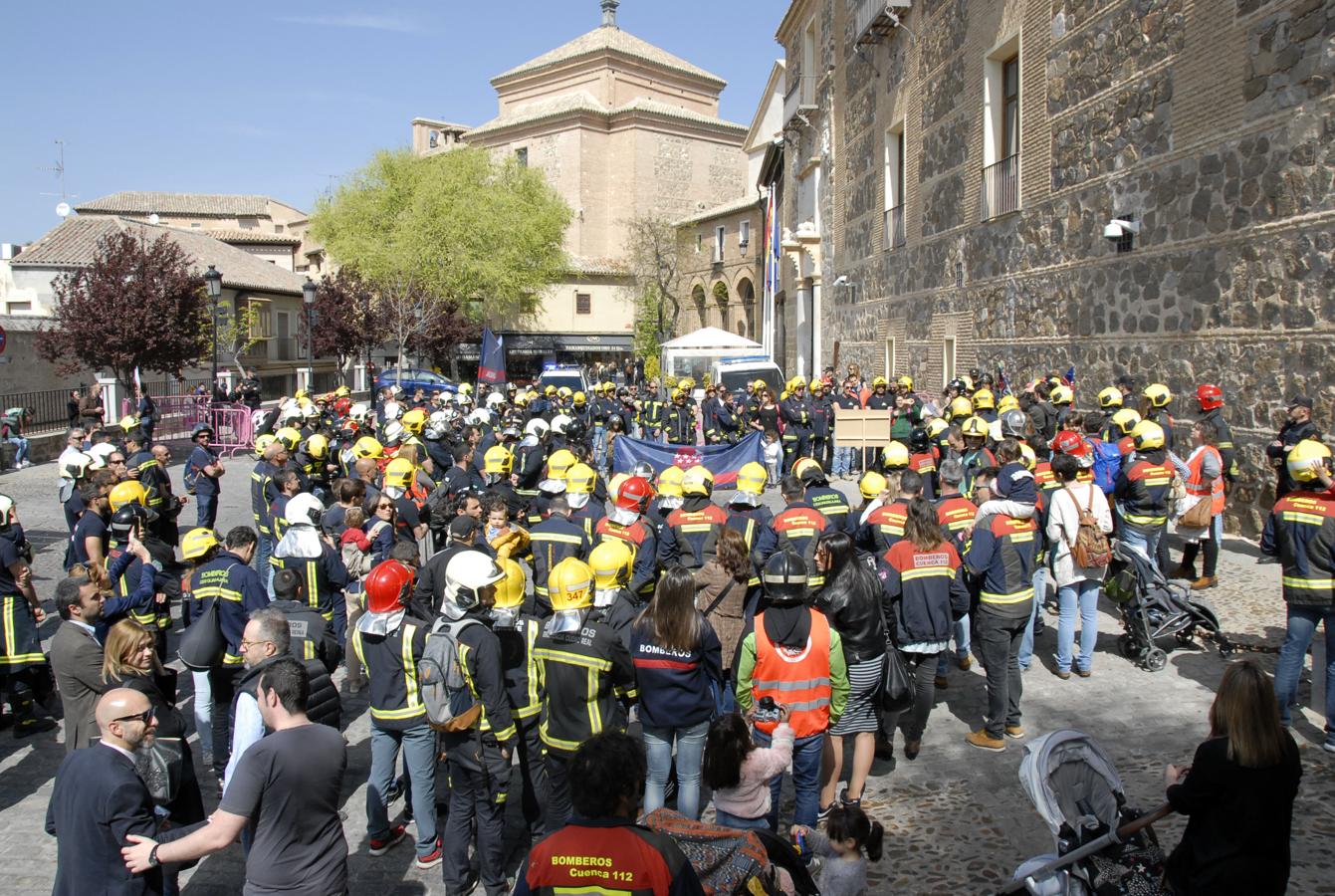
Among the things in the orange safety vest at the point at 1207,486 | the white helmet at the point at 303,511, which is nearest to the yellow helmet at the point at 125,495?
the white helmet at the point at 303,511

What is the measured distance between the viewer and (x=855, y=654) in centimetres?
557

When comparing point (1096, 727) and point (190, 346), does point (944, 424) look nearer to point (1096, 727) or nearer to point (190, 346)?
point (1096, 727)

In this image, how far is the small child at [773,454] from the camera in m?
17.4

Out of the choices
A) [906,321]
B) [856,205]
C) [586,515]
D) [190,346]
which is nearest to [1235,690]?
[586,515]

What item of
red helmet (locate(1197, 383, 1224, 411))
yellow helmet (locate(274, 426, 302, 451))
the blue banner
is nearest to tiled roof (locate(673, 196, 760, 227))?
the blue banner

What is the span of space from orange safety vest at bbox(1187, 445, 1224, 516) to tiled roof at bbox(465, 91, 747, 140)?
5078 centimetres

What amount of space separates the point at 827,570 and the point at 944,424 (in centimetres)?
632

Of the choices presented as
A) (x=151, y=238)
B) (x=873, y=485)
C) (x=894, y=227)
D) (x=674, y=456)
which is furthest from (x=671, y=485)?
(x=151, y=238)

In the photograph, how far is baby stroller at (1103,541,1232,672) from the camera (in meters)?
7.84

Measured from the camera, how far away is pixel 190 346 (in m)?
25.9

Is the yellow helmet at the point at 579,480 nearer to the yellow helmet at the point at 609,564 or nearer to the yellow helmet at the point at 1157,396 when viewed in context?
the yellow helmet at the point at 609,564

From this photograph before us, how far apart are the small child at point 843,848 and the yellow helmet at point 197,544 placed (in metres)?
4.31

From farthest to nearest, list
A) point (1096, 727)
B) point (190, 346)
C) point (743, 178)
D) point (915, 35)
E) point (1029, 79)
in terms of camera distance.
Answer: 1. point (743, 178)
2. point (190, 346)
3. point (915, 35)
4. point (1029, 79)
5. point (1096, 727)

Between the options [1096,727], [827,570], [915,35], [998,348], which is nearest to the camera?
[827,570]
